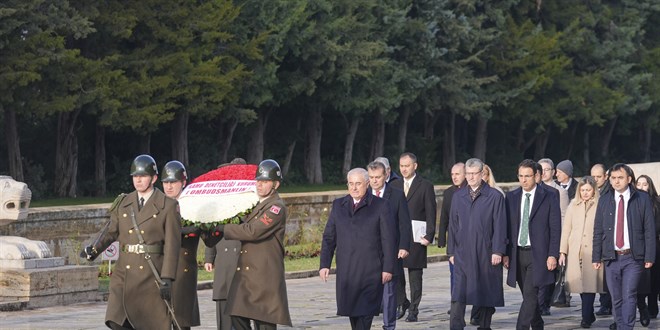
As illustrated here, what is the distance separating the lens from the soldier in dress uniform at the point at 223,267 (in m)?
14.4

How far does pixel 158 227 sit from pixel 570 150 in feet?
219

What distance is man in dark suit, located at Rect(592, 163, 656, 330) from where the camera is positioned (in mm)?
16062

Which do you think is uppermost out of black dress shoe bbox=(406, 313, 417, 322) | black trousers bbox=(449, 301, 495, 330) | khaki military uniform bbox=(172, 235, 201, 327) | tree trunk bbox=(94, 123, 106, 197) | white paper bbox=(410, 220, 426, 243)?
tree trunk bbox=(94, 123, 106, 197)

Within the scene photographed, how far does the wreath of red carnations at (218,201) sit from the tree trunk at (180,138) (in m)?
38.9

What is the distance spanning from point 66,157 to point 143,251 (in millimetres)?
36478

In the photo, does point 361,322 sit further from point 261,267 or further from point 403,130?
point 403,130

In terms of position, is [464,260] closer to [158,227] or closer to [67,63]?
[158,227]

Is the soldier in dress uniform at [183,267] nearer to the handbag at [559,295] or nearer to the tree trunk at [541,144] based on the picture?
the handbag at [559,295]

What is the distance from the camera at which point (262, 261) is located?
1334 centimetres

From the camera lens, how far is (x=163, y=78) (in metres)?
46.8

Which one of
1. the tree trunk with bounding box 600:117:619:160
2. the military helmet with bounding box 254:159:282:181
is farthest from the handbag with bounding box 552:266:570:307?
the tree trunk with bounding box 600:117:619:160

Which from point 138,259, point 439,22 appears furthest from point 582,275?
point 439,22

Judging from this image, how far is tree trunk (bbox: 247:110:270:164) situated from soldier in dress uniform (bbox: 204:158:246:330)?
141 feet

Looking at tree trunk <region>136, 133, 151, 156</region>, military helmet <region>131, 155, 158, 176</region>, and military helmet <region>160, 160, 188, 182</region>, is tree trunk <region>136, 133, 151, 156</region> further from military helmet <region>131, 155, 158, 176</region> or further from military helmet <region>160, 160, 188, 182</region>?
military helmet <region>131, 155, 158, 176</region>
